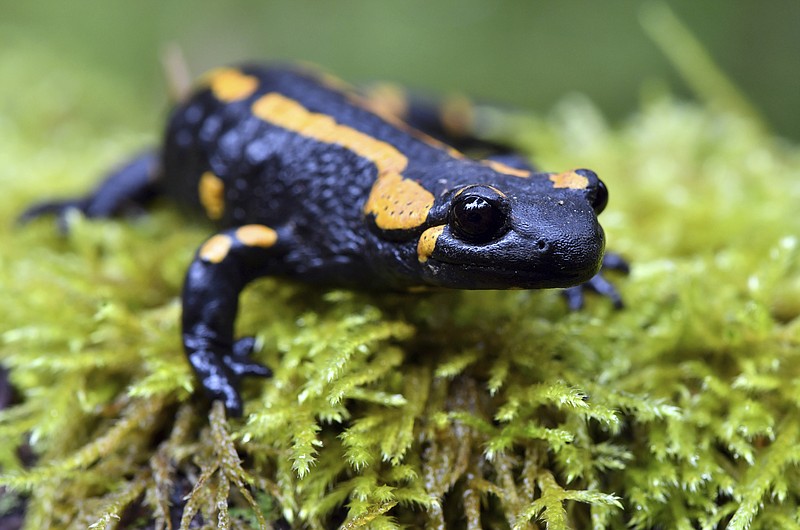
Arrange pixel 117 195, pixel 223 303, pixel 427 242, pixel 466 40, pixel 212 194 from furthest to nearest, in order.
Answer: pixel 466 40
pixel 117 195
pixel 212 194
pixel 223 303
pixel 427 242

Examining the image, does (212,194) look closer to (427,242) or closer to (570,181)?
(427,242)

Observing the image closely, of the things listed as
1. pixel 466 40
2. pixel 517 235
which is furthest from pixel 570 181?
pixel 466 40

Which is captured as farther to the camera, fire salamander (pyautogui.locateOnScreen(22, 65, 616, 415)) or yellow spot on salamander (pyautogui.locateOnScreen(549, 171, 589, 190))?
yellow spot on salamander (pyautogui.locateOnScreen(549, 171, 589, 190))

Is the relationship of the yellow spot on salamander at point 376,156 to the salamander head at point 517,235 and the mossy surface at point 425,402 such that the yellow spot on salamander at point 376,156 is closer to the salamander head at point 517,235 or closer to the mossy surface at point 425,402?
the salamander head at point 517,235

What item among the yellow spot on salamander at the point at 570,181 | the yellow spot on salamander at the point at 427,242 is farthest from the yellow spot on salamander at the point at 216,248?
the yellow spot on salamander at the point at 570,181

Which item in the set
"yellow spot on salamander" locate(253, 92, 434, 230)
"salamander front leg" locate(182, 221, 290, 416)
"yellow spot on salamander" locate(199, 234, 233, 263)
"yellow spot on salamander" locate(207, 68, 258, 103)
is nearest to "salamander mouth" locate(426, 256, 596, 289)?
"yellow spot on salamander" locate(253, 92, 434, 230)

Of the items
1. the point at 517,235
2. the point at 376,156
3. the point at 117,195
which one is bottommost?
the point at 117,195

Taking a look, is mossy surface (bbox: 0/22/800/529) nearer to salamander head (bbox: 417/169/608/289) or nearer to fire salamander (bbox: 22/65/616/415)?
fire salamander (bbox: 22/65/616/415)
